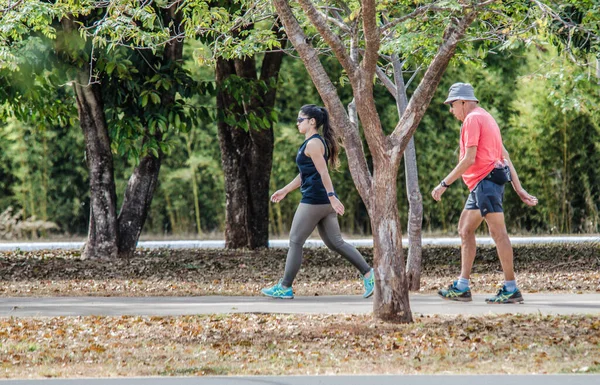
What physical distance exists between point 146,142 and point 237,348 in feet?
27.3

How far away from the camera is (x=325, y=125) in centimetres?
996

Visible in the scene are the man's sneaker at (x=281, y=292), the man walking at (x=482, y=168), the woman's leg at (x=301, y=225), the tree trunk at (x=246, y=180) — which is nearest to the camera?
the man walking at (x=482, y=168)

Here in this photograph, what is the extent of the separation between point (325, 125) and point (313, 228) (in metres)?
1.09

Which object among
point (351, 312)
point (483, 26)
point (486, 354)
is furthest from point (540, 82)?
point (486, 354)

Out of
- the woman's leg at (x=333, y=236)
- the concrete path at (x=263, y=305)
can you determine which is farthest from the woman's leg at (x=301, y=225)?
the concrete path at (x=263, y=305)

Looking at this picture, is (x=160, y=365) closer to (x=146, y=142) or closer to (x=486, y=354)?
(x=486, y=354)

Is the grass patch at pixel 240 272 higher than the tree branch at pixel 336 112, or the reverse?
the tree branch at pixel 336 112

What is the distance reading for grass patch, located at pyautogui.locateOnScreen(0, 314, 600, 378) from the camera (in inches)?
264

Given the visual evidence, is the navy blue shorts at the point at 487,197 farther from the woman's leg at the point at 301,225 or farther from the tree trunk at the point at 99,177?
the tree trunk at the point at 99,177

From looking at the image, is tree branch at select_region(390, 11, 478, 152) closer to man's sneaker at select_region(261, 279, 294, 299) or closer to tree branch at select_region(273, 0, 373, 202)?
tree branch at select_region(273, 0, 373, 202)

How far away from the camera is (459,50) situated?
39.6 ft

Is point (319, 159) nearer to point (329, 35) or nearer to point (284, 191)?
point (284, 191)

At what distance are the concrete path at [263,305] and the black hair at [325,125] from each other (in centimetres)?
155

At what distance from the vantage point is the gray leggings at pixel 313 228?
990cm
